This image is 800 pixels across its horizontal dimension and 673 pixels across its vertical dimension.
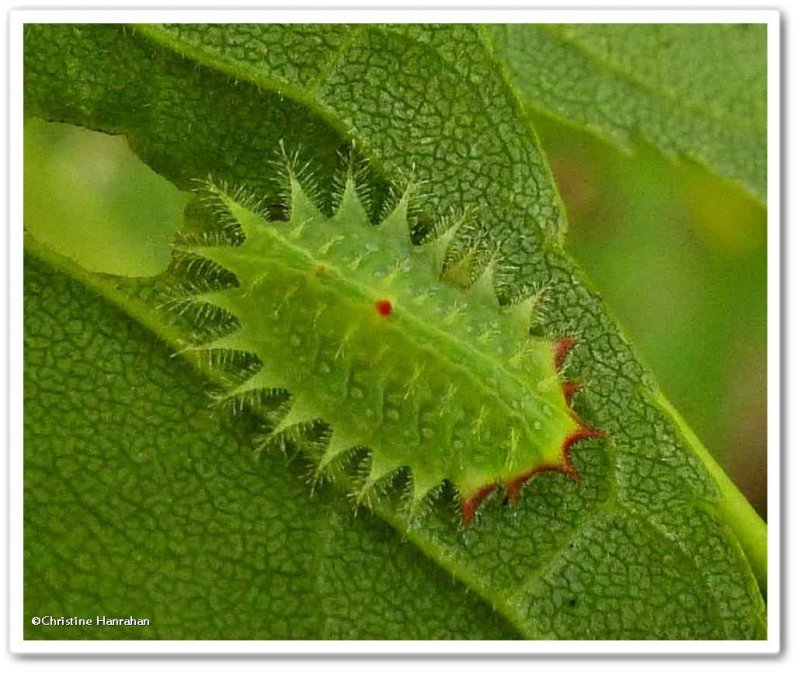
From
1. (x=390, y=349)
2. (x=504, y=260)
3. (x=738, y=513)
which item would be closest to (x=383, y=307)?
(x=390, y=349)

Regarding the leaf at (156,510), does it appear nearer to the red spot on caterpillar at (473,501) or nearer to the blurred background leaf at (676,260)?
the red spot on caterpillar at (473,501)

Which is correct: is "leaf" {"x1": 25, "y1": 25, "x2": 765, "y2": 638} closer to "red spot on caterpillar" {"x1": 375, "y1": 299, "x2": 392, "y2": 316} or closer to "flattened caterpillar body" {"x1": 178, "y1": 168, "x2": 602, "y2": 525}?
"flattened caterpillar body" {"x1": 178, "y1": 168, "x2": 602, "y2": 525}

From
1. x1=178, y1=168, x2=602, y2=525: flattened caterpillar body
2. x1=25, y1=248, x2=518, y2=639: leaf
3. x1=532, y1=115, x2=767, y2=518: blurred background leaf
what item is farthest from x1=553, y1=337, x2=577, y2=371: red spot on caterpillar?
x1=25, y1=248, x2=518, y2=639: leaf

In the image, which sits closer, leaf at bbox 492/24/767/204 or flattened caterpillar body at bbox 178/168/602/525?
flattened caterpillar body at bbox 178/168/602/525
